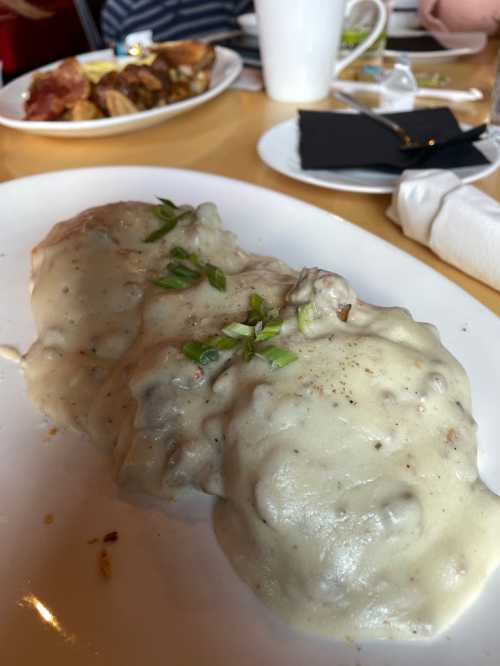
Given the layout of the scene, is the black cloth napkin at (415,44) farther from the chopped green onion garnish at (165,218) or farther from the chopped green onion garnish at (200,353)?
the chopped green onion garnish at (200,353)

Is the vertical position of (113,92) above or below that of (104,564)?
above

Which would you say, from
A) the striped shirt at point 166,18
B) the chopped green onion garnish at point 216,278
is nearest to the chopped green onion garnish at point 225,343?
the chopped green onion garnish at point 216,278

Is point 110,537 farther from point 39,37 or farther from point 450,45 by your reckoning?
point 39,37

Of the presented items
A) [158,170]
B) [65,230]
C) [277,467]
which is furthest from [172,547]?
[158,170]

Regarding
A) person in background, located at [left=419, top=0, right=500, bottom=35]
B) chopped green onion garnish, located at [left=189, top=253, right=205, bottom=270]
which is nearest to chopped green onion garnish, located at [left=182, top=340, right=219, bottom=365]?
chopped green onion garnish, located at [left=189, top=253, right=205, bottom=270]

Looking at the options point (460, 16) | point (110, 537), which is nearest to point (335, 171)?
point (110, 537)

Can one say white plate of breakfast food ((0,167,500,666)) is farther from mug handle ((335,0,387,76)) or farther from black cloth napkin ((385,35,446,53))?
black cloth napkin ((385,35,446,53))

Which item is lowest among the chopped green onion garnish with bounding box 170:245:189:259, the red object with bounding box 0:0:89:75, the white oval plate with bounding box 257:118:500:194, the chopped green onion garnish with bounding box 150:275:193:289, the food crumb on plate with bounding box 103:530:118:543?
the red object with bounding box 0:0:89:75
